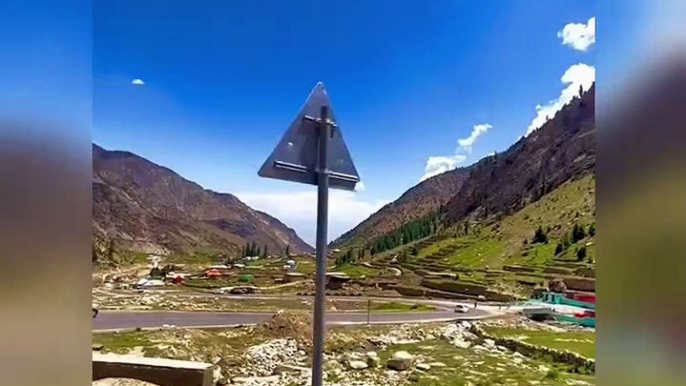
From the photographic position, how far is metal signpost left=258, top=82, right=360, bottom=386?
1027 mm

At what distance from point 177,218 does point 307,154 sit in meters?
3.44

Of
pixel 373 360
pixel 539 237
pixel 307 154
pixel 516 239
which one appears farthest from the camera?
pixel 516 239

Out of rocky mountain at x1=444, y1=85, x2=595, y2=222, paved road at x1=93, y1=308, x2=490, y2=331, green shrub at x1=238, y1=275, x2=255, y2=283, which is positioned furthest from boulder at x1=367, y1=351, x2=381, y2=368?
rocky mountain at x1=444, y1=85, x2=595, y2=222

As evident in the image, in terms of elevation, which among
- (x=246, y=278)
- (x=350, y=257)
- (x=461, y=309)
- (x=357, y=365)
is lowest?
(x=357, y=365)

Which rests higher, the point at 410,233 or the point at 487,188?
the point at 487,188

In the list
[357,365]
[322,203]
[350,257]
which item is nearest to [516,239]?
[350,257]

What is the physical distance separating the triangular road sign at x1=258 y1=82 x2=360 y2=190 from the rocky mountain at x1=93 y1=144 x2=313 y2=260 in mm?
2491

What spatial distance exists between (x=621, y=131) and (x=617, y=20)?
78 millimetres

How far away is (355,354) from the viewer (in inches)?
142

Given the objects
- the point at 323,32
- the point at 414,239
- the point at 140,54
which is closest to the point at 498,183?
the point at 414,239

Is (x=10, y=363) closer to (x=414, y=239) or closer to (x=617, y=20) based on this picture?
(x=617, y=20)

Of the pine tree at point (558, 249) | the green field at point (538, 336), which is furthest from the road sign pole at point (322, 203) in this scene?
the pine tree at point (558, 249)

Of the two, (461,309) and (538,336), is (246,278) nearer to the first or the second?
(461,309)

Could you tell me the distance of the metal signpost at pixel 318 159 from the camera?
1.03 meters
